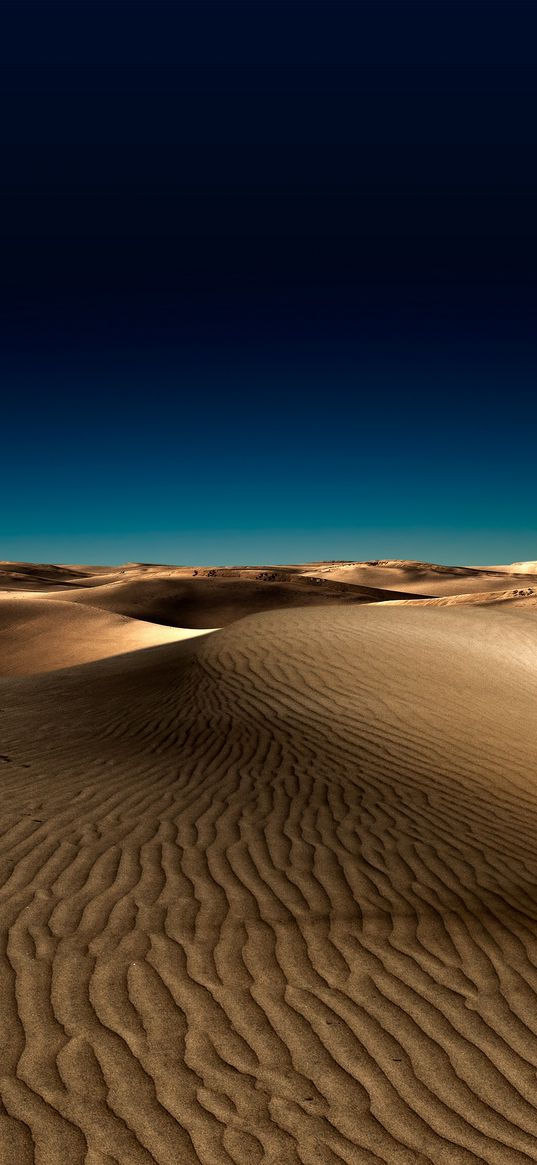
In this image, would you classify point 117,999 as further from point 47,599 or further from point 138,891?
point 47,599

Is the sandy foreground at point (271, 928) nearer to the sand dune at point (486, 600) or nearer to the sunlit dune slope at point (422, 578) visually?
the sand dune at point (486, 600)

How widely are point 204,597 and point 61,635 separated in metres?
12.5

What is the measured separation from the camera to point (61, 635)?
26453 mm

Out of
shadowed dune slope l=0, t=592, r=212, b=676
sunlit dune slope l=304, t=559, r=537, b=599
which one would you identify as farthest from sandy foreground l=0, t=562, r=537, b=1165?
sunlit dune slope l=304, t=559, r=537, b=599

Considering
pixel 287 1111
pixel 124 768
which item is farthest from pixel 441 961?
pixel 124 768

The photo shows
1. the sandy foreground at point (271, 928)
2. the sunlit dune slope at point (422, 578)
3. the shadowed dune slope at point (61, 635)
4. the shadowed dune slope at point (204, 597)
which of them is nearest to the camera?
the sandy foreground at point (271, 928)

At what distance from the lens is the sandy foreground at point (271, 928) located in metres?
3.06

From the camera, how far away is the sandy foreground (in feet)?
10.1

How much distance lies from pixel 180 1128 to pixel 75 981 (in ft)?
3.71

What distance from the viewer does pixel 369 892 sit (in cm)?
511

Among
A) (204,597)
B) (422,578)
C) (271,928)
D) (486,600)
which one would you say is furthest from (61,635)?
(422,578)

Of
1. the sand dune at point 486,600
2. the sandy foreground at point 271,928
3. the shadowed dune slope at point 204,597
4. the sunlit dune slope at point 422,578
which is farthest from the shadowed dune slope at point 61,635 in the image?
the sunlit dune slope at point 422,578

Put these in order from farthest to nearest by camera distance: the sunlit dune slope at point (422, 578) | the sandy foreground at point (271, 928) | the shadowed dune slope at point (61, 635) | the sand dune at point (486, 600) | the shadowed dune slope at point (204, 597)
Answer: the sunlit dune slope at point (422, 578) → the shadowed dune slope at point (204, 597) → the sand dune at point (486, 600) → the shadowed dune slope at point (61, 635) → the sandy foreground at point (271, 928)

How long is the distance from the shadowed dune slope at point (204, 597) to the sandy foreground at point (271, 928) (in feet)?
80.0
